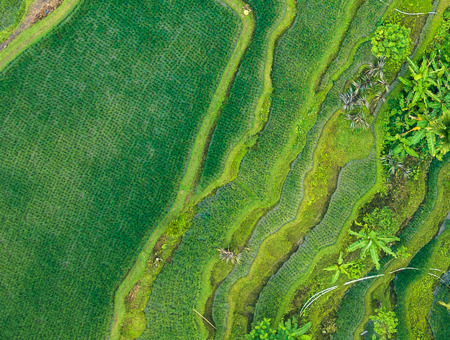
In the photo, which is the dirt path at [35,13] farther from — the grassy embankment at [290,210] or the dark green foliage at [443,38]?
the dark green foliage at [443,38]

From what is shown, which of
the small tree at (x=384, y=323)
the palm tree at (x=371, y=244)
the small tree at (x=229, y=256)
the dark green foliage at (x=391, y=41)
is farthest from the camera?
the small tree at (x=384, y=323)

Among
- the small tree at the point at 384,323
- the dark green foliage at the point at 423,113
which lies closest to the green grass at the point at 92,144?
the dark green foliage at the point at 423,113

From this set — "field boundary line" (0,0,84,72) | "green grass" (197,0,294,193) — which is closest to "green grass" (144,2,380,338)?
"green grass" (197,0,294,193)

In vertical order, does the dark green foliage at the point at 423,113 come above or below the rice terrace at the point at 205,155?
above

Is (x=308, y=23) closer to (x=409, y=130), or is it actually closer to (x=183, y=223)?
(x=409, y=130)

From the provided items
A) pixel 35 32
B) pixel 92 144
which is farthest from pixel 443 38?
pixel 35 32

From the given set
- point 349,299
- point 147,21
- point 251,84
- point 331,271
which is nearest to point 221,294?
point 331,271
